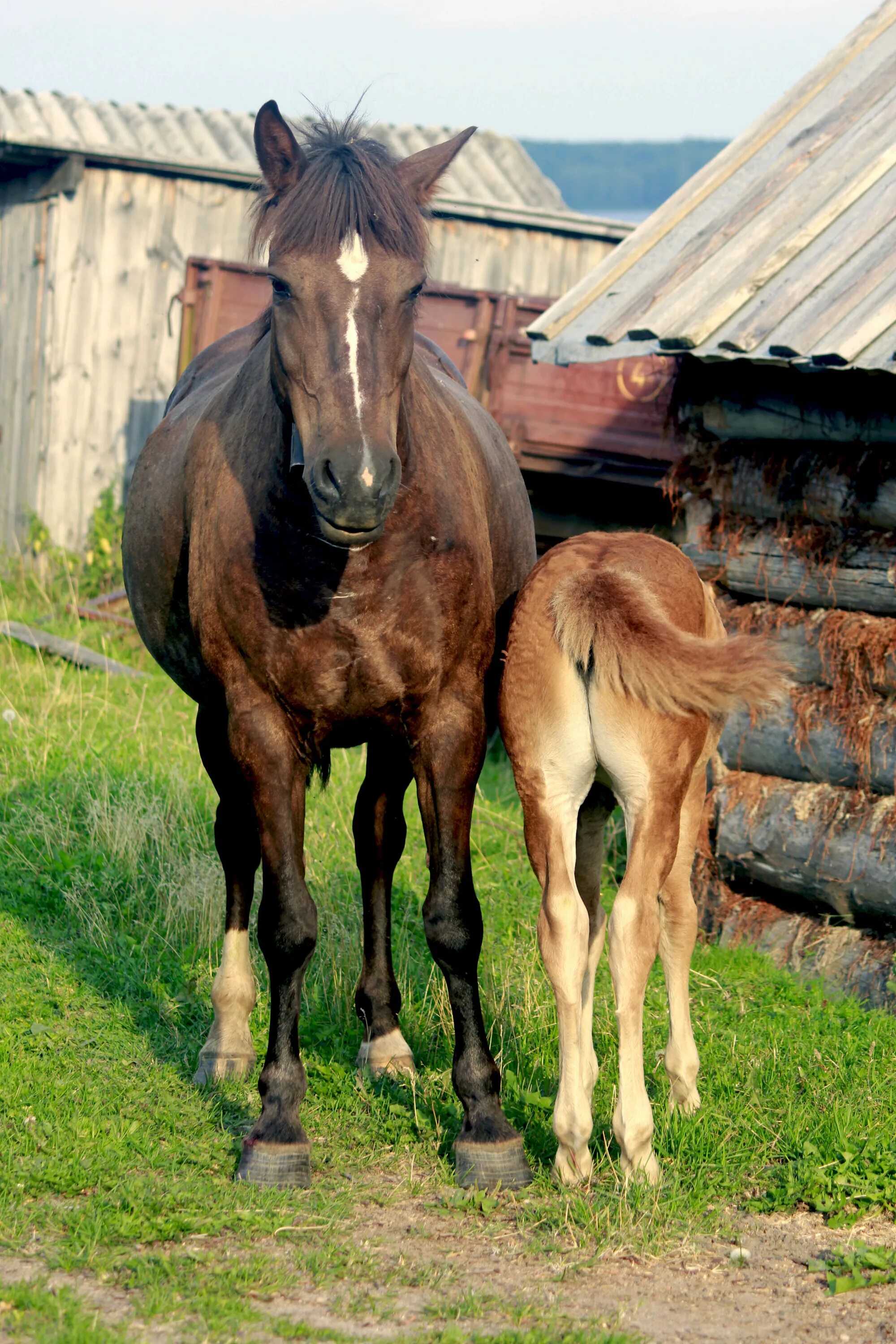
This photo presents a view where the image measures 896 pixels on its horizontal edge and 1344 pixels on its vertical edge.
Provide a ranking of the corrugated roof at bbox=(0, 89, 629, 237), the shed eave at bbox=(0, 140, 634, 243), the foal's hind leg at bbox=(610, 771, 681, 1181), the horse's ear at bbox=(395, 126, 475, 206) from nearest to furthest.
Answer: the foal's hind leg at bbox=(610, 771, 681, 1181), the horse's ear at bbox=(395, 126, 475, 206), the shed eave at bbox=(0, 140, 634, 243), the corrugated roof at bbox=(0, 89, 629, 237)

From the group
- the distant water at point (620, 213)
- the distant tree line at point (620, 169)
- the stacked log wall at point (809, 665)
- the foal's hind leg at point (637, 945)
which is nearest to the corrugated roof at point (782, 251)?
the stacked log wall at point (809, 665)

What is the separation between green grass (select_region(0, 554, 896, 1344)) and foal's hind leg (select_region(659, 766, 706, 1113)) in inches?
3.9

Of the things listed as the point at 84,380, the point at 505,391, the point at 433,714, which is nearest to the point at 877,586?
the point at 433,714

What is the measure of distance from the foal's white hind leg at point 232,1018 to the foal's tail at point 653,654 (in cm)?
191

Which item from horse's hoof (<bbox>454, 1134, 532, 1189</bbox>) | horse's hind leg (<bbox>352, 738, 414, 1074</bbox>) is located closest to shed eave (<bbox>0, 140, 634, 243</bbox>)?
horse's hind leg (<bbox>352, 738, 414, 1074</bbox>)

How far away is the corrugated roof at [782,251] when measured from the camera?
538cm

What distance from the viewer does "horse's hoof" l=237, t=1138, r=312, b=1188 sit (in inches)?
145

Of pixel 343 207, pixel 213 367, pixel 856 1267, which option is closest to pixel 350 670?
pixel 343 207

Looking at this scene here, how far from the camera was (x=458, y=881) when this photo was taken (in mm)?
3912

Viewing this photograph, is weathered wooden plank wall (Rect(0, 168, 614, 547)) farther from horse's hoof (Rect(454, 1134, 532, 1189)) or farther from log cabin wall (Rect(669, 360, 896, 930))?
horse's hoof (Rect(454, 1134, 532, 1189))

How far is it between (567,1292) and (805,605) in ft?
11.4

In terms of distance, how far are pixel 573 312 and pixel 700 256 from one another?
2.12 feet

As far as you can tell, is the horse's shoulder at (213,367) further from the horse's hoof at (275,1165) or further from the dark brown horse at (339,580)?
the horse's hoof at (275,1165)

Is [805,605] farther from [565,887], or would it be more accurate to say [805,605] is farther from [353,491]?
[353,491]
